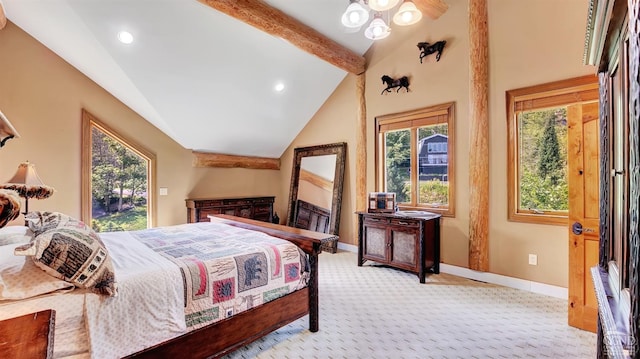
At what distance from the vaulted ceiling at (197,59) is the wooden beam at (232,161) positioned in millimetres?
150

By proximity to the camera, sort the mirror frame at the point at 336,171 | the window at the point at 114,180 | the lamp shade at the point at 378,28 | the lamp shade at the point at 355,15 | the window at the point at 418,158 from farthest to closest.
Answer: the mirror frame at the point at 336,171 < the window at the point at 114,180 < the window at the point at 418,158 < the lamp shade at the point at 378,28 < the lamp shade at the point at 355,15

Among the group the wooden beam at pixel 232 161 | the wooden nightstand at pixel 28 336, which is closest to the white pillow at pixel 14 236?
the wooden nightstand at pixel 28 336

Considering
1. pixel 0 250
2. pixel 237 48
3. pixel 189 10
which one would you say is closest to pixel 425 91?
pixel 237 48

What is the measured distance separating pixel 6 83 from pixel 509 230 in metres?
6.14

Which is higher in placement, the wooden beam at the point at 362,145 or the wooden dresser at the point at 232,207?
the wooden beam at the point at 362,145

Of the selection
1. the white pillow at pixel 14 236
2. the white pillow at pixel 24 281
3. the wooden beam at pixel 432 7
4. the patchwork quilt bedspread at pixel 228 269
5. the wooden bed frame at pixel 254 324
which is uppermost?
the wooden beam at pixel 432 7

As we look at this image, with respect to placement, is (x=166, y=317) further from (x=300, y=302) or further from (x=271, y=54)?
(x=271, y=54)

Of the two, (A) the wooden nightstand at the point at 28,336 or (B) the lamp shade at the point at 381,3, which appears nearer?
(A) the wooden nightstand at the point at 28,336

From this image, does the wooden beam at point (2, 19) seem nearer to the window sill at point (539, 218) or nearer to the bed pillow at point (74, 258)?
the bed pillow at point (74, 258)

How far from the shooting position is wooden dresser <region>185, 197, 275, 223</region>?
4.75 metres

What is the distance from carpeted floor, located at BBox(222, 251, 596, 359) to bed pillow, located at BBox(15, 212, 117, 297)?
43.6 inches

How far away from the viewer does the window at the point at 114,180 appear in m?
4.01

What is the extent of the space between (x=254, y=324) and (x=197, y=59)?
3.23 m

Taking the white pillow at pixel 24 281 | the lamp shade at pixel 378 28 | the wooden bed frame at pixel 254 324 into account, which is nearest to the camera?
the white pillow at pixel 24 281
